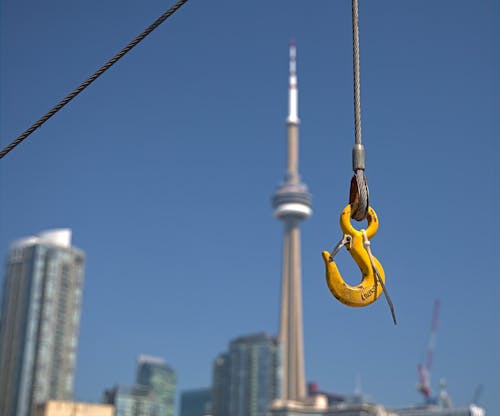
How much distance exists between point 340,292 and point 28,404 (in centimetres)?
19988

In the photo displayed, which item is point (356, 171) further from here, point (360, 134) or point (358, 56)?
point (358, 56)

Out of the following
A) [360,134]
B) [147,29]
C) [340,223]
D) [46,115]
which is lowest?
[340,223]

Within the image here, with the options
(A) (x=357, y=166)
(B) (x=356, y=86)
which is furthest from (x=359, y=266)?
(B) (x=356, y=86)

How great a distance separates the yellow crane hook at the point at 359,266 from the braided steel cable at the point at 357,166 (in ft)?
0.30

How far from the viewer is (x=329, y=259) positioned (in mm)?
7312

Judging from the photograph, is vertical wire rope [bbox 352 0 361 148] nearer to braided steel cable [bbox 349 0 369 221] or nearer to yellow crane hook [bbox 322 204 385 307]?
braided steel cable [bbox 349 0 369 221]

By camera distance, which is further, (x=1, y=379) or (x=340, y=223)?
(x=1, y=379)

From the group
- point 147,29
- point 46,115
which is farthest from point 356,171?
point 46,115

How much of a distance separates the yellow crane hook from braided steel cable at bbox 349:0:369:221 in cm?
9

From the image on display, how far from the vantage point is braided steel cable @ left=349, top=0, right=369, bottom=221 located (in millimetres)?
7383

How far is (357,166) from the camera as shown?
24.6ft

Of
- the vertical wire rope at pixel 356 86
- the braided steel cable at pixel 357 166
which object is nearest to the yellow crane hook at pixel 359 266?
the braided steel cable at pixel 357 166

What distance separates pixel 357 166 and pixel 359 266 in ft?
2.76

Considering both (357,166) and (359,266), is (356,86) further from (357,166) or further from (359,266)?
(359,266)
